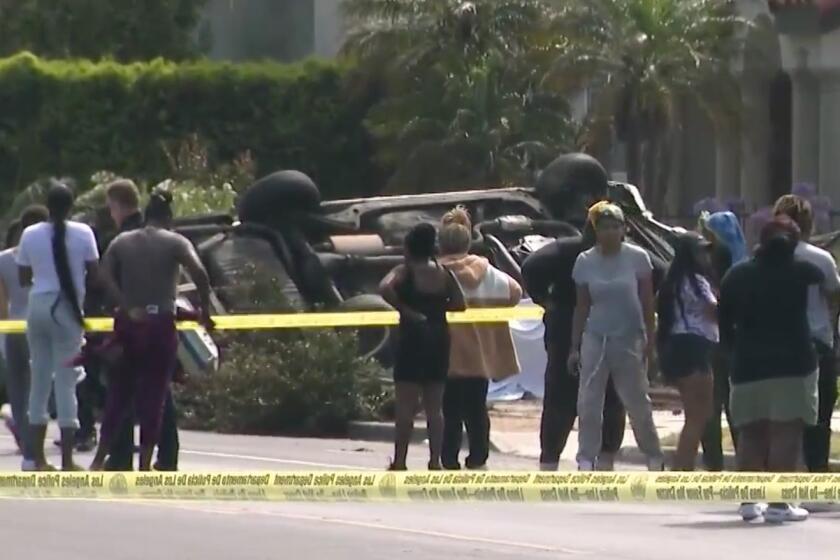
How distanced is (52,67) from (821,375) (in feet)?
78.6

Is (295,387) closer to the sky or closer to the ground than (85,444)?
closer to the ground

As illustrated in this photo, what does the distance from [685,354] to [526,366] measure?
25.2 feet

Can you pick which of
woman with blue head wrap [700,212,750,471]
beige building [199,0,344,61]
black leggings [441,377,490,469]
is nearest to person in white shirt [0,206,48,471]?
black leggings [441,377,490,469]

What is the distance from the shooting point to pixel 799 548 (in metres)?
10.6

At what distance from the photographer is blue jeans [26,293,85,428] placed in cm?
1263

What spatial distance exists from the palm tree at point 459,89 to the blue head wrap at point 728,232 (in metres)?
19.2

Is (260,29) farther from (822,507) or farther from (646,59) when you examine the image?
(822,507)

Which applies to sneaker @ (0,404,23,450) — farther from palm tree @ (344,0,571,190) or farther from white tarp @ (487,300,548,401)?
palm tree @ (344,0,571,190)

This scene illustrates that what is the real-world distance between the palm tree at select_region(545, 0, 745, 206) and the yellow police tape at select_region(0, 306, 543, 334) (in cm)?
1497

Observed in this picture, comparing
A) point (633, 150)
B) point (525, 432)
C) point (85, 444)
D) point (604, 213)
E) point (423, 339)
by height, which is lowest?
point (525, 432)

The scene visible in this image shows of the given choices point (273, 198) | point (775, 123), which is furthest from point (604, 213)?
point (775, 123)

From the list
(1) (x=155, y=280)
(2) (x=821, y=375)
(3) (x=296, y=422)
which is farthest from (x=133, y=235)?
(3) (x=296, y=422)

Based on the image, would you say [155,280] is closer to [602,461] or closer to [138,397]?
[138,397]

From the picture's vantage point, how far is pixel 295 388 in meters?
18.1
